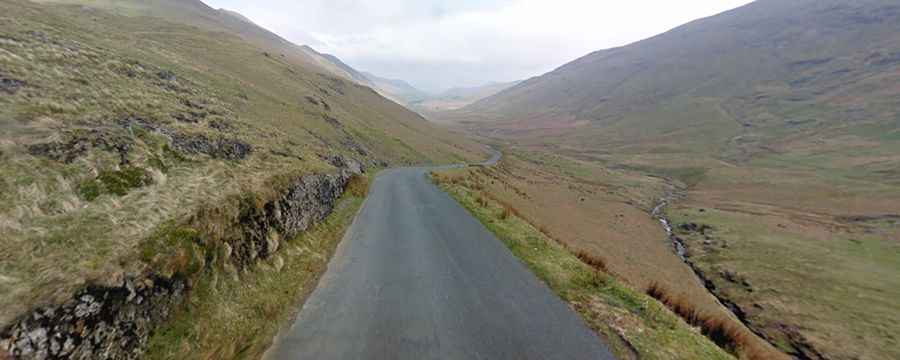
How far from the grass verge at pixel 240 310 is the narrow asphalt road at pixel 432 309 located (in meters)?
0.48

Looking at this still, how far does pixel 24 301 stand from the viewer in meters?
4.93

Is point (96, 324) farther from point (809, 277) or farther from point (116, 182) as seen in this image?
point (809, 277)

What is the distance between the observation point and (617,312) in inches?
344

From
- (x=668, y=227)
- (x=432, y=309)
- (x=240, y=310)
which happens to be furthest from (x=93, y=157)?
(x=668, y=227)

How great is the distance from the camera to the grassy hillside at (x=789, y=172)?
20031mm

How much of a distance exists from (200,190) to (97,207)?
2.79m

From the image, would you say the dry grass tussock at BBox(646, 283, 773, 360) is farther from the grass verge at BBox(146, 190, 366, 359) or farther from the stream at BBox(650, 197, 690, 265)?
the stream at BBox(650, 197, 690, 265)

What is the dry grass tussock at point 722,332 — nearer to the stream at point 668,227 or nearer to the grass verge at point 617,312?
the grass verge at point 617,312

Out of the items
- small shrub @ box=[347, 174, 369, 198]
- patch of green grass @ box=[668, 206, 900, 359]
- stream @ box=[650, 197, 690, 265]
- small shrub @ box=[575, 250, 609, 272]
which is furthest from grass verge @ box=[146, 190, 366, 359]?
stream @ box=[650, 197, 690, 265]

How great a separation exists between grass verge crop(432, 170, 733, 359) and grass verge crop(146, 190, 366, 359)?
293 inches

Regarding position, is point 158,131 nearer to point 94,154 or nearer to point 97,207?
point 94,154

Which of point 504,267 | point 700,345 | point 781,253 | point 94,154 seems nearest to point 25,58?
point 94,154

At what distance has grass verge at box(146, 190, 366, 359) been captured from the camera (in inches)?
258

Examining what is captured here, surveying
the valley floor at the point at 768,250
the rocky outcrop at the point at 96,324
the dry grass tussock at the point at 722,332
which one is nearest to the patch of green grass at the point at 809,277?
the valley floor at the point at 768,250
